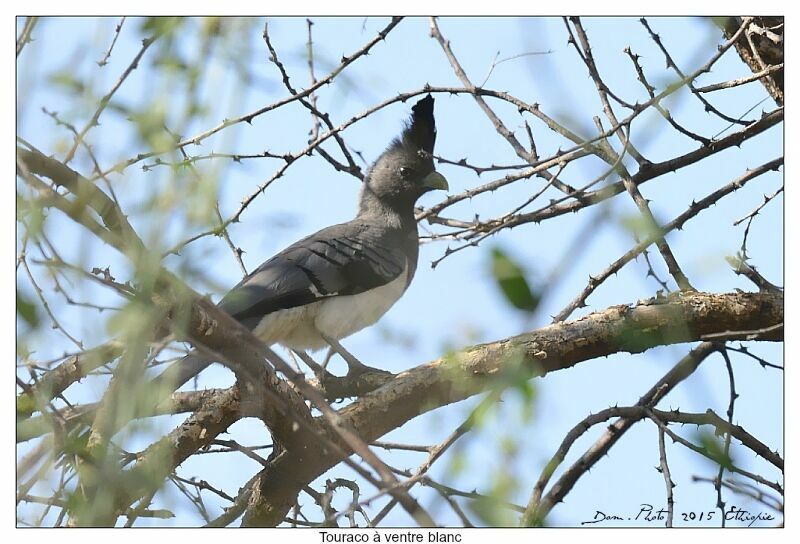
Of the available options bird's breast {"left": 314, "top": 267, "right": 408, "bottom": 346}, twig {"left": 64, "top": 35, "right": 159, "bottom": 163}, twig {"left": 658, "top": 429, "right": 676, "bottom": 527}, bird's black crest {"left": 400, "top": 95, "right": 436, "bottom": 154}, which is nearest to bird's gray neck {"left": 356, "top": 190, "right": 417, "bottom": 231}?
bird's black crest {"left": 400, "top": 95, "right": 436, "bottom": 154}

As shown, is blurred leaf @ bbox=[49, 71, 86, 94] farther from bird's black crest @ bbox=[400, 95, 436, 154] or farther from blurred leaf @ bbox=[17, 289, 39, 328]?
bird's black crest @ bbox=[400, 95, 436, 154]

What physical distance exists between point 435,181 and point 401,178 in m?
0.25

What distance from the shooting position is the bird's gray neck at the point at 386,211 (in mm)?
5844

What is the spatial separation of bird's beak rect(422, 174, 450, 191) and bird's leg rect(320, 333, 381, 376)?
60.3 inches

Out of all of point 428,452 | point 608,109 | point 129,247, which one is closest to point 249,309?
point 428,452

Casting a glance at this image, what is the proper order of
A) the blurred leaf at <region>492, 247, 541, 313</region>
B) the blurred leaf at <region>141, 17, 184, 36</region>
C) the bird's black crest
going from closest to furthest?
the blurred leaf at <region>492, 247, 541, 313</region> < the blurred leaf at <region>141, 17, 184, 36</region> < the bird's black crest

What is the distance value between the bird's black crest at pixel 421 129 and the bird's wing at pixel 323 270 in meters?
0.61

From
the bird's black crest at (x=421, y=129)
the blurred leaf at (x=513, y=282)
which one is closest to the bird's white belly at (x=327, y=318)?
the bird's black crest at (x=421, y=129)

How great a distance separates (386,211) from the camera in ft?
19.5

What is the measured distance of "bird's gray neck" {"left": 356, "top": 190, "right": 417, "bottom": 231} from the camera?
5.84 metres

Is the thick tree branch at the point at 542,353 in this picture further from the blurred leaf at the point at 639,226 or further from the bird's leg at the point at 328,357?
the blurred leaf at the point at 639,226

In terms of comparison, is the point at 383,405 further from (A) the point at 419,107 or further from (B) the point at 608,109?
(A) the point at 419,107

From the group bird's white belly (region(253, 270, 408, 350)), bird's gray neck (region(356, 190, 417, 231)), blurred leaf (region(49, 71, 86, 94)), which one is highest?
bird's gray neck (region(356, 190, 417, 231))

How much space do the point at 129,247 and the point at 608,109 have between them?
293 centimetres
